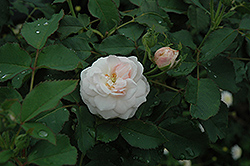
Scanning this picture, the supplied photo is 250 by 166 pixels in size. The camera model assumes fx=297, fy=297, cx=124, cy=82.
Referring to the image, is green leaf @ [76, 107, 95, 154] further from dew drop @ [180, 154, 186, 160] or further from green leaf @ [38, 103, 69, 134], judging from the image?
dew drop @ [180, 154, 186, 160]

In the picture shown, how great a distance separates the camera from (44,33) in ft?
2.64

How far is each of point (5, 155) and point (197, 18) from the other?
81 centimetres

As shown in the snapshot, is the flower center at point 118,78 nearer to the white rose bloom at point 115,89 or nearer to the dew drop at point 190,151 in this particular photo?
the white rose bloom at point 115,89

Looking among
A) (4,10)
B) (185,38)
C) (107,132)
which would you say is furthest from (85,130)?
(4,10)

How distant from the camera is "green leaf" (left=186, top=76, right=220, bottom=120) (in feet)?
2.67

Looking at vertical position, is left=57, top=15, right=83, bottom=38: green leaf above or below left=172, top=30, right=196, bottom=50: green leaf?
above

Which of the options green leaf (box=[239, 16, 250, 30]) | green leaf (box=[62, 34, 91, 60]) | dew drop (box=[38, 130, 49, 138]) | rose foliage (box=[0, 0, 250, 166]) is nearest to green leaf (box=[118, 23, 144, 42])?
rose foliage (box=[0, 0, 250, 166])

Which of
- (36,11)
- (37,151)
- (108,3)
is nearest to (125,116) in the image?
(37,151)

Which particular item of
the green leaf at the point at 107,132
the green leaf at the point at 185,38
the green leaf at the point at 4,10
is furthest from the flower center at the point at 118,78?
the green leaf at the point at 4,10

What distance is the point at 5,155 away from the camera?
0.57m

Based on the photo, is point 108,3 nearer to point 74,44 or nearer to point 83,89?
point 74,44

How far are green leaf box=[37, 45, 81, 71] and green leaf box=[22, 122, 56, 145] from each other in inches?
6.9

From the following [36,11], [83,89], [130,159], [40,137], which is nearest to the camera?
[40,137]

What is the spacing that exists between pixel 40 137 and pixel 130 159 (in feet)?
1.17
